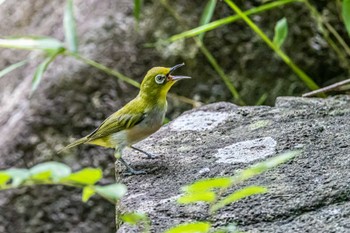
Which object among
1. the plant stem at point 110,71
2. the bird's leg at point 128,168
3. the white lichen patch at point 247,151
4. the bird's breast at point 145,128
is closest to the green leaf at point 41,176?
the white lichen patch at point 247,151

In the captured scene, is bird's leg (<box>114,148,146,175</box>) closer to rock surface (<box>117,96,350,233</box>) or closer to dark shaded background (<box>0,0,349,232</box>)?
rock surface (<box>117,96,350,233</box>)

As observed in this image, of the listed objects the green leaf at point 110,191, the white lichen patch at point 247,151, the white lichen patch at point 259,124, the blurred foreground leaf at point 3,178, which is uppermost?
the white lichen patch at point 259,124

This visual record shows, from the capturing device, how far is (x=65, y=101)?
4.38 m

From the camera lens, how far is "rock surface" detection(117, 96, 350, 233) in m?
2.17

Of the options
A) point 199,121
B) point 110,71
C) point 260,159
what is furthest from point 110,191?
point 110,71

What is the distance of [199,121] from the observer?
10.6 feet

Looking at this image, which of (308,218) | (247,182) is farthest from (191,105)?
(308,218)

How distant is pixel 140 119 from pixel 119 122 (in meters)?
0.09

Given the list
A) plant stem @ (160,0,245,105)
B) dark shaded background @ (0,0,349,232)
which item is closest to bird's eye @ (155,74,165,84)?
plant stem @ (160,0,245,105)

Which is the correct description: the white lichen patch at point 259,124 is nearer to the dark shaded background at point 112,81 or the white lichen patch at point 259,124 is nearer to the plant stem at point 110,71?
the plant stem at point 110,71

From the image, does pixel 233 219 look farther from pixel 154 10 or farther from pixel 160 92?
pixel 154 10

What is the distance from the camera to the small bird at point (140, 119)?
299 cm

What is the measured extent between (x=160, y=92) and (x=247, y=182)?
823 millimetres

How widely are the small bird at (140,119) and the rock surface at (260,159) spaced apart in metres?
0.09
